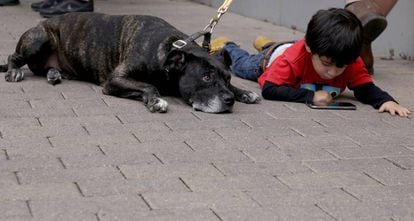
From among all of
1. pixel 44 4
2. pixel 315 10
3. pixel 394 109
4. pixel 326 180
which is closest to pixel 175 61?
pixel 394 109

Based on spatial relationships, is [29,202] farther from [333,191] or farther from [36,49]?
[36,49]

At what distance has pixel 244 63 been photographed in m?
7.15

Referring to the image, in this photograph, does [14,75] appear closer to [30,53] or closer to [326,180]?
[30,53]

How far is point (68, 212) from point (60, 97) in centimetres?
246

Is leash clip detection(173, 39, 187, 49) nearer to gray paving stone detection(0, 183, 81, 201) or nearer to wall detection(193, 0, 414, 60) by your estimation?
gray paving stone detection(0, 183, 81, 201)

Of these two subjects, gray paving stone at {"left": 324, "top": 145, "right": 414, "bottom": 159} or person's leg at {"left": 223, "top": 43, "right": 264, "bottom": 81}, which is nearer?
gray paving stone at {"left": 324, "top": 145, "right": 414, "bottom": 159}

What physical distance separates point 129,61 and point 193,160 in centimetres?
169

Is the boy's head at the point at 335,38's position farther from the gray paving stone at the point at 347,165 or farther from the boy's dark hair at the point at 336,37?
the gray paving stone at the point at 347,165

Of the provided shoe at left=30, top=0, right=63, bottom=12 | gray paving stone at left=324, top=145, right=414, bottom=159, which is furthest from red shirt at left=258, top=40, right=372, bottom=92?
shoe at left=30, top=0, right=63, bottom=12

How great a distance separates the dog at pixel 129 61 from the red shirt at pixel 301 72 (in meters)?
0.26

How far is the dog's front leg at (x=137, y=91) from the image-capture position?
5805 mm

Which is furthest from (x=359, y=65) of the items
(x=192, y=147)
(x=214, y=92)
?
(x=192, y=147)

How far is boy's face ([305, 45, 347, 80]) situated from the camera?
604 centimetres

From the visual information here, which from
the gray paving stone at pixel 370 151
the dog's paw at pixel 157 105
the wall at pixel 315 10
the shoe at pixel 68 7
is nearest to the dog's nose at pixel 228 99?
the dog's paw at pixel 157 105
